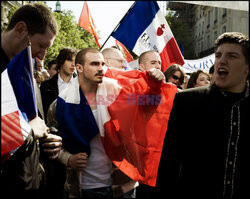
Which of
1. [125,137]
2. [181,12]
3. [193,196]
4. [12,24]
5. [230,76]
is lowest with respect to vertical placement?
[193,196]

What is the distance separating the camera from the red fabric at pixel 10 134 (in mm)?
1255

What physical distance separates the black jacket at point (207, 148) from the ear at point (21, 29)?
120cm

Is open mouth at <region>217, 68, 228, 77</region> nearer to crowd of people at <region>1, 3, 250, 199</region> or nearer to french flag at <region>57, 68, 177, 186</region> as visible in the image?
crowd of people at <region>1, 3, 250, 199</region>

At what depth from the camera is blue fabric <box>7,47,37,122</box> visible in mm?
1432

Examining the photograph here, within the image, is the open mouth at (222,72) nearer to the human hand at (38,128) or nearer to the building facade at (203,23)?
the human hand at (38,128)

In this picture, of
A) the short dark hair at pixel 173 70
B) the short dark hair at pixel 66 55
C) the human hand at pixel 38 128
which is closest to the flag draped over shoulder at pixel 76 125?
the human hand at pixel 38 128

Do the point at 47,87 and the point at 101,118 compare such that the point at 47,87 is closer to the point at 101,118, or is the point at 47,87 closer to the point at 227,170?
the point at 101,118

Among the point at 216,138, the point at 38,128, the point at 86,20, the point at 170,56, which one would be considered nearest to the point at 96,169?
the point at 38,128

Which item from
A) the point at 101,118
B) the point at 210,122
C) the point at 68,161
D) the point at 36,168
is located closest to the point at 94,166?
the point at 68,161

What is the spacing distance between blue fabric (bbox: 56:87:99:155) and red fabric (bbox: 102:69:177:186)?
7.2 inches

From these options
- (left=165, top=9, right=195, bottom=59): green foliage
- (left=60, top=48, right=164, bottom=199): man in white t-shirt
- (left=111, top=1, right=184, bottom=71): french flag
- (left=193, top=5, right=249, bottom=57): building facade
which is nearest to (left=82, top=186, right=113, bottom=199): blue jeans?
(left=60, top=48, right=164, bottom=199): man in white t-shirt

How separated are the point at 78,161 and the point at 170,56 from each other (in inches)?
96.4

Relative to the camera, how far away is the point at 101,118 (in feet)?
7.45

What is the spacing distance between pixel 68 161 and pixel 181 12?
4606 centimetres
